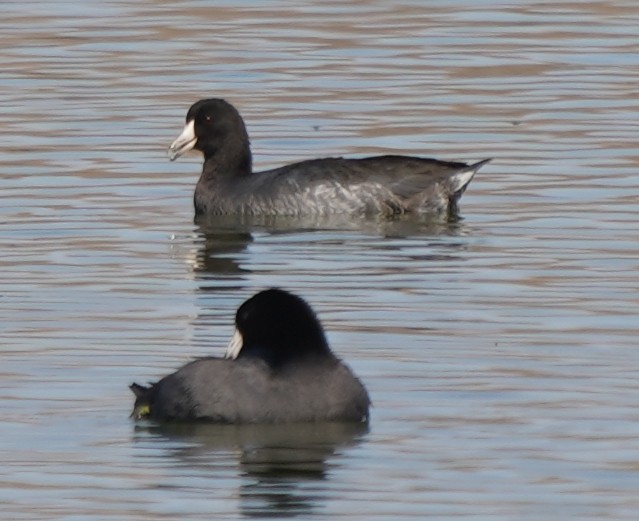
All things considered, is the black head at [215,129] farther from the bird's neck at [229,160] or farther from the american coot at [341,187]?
the american coot at [341,187]

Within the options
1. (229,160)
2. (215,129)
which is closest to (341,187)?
(229,160)

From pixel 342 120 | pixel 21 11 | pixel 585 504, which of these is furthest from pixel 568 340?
pixel 21 11

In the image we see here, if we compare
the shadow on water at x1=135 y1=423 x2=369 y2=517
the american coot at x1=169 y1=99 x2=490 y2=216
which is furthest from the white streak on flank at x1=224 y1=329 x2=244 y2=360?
the american coot at x1=169 y1=99 x2=490 y2=216

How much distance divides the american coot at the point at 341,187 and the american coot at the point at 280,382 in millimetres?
7162

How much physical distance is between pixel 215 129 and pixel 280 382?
8564mm

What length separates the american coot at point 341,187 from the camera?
1817 cm

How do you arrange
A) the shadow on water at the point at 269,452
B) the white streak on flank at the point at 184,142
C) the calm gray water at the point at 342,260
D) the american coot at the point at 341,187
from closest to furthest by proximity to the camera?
the shadow on water at the point at 269,452
the calm gray water at the point at 342,260
the american coot at the point at 341,187
the white streak on flank at the point at 184,142

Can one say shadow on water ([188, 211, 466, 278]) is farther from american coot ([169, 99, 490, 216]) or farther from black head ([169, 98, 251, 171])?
black head ([169, 98, 251, 171])

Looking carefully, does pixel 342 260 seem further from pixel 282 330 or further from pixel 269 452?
pixel 269 452

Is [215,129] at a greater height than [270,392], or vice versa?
[215,129]

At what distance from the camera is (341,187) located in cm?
1844

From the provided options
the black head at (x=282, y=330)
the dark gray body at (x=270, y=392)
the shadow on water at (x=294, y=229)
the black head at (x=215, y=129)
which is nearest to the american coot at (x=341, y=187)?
the shadow on water at (x=294, y=229)

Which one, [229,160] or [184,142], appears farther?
[229,160]

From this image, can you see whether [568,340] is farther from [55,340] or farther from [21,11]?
[21,11]
